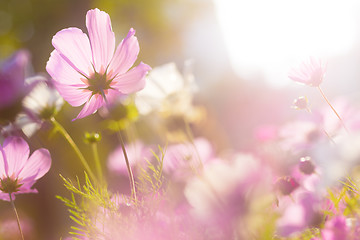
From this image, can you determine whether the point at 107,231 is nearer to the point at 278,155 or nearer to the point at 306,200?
the point at 306,200

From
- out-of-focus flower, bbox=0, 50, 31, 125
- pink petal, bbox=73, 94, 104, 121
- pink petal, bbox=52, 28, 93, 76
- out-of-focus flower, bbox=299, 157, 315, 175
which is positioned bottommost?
out-of-focus flower, bbox=299, 157, 315, 175

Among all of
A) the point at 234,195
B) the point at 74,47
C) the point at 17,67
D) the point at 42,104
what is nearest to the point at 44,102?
the point at 42,104

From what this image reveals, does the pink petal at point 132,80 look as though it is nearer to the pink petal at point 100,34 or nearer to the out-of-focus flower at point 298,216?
the pink petal at point 100,34

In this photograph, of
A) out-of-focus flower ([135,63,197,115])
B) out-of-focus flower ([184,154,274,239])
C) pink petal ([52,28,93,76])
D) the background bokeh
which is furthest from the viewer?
the background bokeh

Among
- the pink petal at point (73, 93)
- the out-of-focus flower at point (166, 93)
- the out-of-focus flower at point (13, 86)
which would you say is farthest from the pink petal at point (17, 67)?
the out-of-focus flower at point (166, 93)

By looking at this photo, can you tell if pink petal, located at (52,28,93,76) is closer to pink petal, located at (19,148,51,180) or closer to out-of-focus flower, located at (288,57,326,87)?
pink petal, located at (19,148,51,180)

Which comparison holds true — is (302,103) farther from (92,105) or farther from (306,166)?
(92,105)

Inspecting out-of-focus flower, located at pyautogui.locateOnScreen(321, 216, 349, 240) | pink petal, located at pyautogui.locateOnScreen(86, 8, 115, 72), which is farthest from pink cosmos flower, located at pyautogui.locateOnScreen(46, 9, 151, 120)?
out-of-focus flower, located at pyautogui.locateOnScreen(321, 216, 349, 240)

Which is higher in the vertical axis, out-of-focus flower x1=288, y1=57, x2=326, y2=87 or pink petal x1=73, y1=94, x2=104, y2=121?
pink petal x1=73, y1=94, x2=104, y2=121
